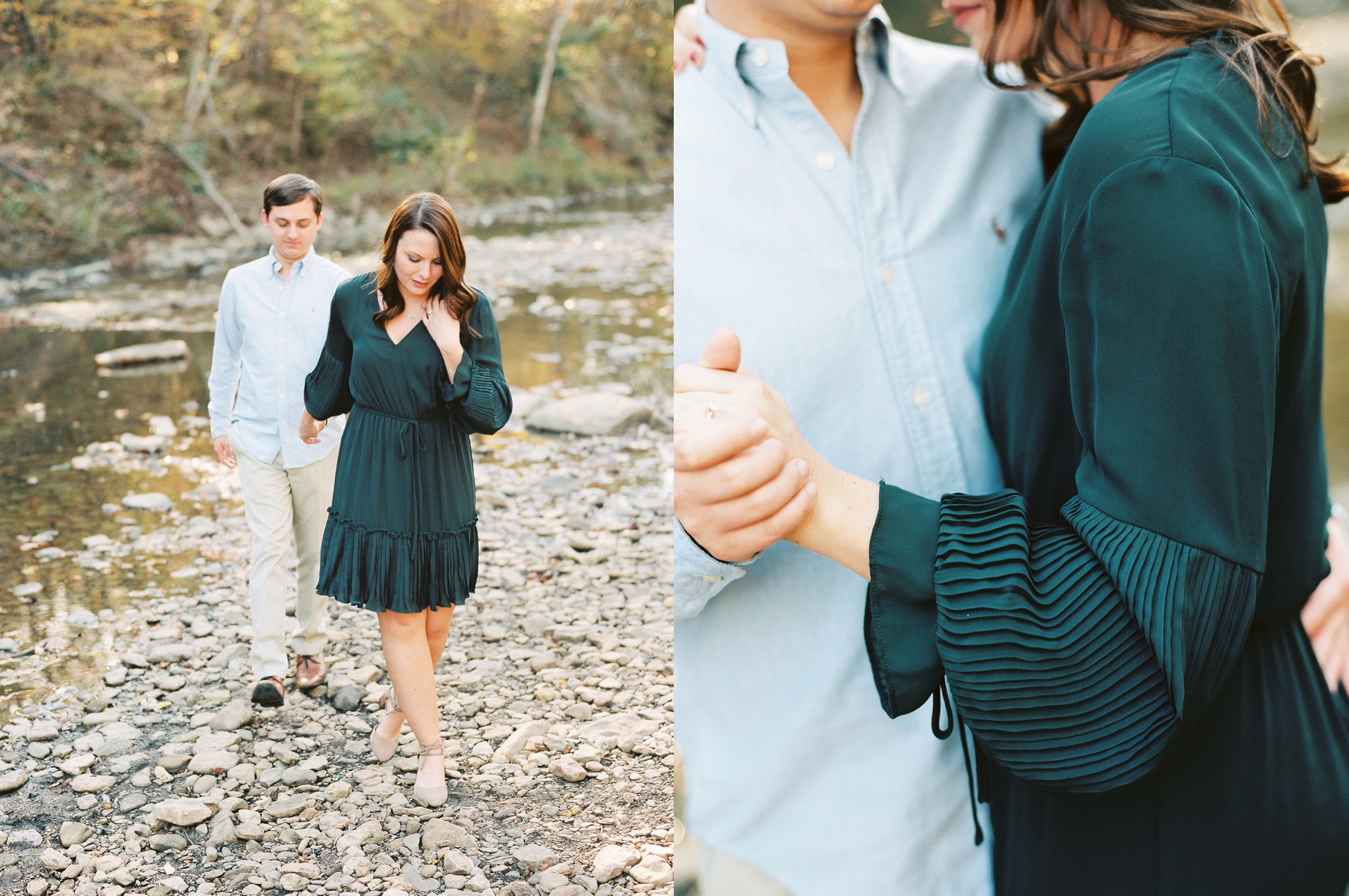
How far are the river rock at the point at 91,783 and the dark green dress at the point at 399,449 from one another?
510 millimetres

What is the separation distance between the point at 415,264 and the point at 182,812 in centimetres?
101

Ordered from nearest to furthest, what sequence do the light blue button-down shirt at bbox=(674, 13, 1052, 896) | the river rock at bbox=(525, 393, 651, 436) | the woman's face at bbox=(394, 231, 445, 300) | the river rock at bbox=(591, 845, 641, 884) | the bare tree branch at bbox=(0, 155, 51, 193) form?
the light blue button-down shirt at bbox=(674, 13, 1052, 896) < the woman's face at bbox=(394, 231, 445, 300) < the river rock at bbox=(591, 845, 641, 884) < the bare tree branch at bbox=(0, 155, 51, 193) < the river rock at bbox=(525, 393, 651, 436)

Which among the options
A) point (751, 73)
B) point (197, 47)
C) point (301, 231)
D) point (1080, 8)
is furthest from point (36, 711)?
point (1080, 8)

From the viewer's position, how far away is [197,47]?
2186mm

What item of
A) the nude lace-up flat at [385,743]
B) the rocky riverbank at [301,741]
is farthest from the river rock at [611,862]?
the nude lace-up flat at [385,743]

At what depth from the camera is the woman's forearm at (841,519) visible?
727 millimetres

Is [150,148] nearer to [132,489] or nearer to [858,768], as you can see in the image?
[132,489]

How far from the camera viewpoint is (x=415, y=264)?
4.72 ft

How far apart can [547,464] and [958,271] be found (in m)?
1.59

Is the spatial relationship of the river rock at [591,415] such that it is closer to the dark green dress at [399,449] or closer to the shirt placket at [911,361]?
the dark green dress at [399,449]

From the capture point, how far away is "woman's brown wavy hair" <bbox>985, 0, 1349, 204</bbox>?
2.50 ft

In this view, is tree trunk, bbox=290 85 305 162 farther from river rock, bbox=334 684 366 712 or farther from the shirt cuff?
the shirt cuff

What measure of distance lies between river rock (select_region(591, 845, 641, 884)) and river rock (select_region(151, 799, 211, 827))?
0.67 meters

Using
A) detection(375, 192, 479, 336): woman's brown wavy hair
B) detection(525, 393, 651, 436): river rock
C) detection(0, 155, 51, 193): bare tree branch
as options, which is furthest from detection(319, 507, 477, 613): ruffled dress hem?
detection(0, 155, 51, 193): bare tree branch
